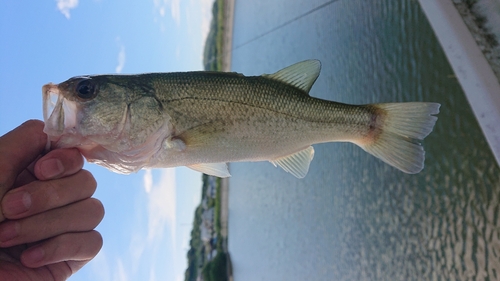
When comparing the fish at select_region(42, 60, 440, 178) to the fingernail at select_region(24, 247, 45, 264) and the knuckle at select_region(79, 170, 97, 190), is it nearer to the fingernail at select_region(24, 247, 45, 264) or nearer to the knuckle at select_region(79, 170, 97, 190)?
the knuckle at select_region(79, 170, 97, 190)

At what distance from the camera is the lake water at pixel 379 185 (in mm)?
4160

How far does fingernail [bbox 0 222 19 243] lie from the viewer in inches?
61.8

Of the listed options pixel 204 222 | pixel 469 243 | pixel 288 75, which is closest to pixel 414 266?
pixel 469 243

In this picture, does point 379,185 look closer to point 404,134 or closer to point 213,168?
point 404,134

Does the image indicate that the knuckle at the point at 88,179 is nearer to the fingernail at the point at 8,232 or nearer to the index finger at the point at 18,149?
the index finger at the point at 18,149

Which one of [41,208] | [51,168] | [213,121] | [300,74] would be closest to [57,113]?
[51,168]

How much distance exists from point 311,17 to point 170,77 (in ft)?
25.3

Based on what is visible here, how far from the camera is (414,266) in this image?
16.1 ft

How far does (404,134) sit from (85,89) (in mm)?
1979

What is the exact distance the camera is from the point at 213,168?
2.39m

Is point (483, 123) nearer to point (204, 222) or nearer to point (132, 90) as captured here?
point (132, 90)

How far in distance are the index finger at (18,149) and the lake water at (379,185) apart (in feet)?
13.4

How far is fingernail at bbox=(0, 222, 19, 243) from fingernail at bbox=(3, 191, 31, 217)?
0.17ft

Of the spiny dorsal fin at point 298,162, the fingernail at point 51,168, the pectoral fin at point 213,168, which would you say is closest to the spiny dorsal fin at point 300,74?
the spiny dorsal fin at point 298,162
